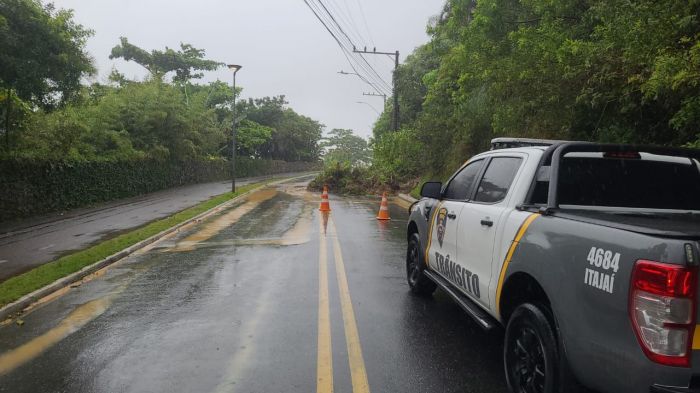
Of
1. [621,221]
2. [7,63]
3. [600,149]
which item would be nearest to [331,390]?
[621,221]

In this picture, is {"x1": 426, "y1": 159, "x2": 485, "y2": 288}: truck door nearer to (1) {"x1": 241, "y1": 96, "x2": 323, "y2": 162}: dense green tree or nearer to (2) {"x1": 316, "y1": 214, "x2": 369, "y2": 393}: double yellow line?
(2) {"x1": 316, "y1": 214, "x2": 369, "y2": 393}: double yellow line

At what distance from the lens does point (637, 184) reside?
361 centimetres

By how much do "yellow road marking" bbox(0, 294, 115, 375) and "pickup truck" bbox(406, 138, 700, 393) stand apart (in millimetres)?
4116

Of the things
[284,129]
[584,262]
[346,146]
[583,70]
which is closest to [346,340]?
[584,262]

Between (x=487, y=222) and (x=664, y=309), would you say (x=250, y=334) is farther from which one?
(x=664, y=309)

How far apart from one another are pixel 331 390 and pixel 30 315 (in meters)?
4.54

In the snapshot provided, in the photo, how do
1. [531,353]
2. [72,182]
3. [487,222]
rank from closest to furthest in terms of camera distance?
[531,353] → [487,222] → [72,182]

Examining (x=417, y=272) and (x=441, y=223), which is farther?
(x=417, y=272)

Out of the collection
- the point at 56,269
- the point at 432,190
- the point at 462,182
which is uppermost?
the point at 462,182

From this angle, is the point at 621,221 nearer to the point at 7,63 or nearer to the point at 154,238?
the point at 154,238

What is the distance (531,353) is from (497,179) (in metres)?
1.63

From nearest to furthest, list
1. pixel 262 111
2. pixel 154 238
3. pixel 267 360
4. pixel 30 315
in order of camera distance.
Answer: pixel 267 360, pixel 30 315, pixel 154 238, pixel 262 111

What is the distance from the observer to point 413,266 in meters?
6.58

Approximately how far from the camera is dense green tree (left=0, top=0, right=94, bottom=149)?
45.9ft
